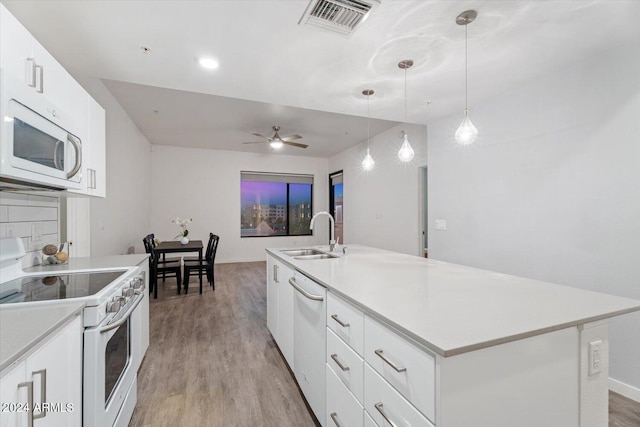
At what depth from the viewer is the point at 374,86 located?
277 cm

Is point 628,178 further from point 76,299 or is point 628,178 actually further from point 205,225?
point 205,225

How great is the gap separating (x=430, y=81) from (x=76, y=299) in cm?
299

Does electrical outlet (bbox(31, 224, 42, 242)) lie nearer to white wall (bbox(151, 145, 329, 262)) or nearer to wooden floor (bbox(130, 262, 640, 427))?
wooden floor (bbox(130, 262, 640, 427))

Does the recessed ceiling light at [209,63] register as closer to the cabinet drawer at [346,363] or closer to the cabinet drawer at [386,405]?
the cabinet drawer at [346,363]

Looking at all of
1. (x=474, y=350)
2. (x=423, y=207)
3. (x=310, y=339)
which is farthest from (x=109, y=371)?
(x=423, y=207)

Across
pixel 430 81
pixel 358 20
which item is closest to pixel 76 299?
pixel 358 20

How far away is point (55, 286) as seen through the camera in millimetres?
1462

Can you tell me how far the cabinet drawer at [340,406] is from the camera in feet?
4.08

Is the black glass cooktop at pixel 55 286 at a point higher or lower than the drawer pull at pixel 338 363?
higher

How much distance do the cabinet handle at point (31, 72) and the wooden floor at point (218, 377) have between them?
77.1 inches

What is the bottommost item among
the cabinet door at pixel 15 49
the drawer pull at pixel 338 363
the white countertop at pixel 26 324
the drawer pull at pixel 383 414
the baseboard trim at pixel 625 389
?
the baseboard trim at pixel 625 389

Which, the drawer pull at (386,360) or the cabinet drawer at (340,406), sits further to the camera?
the cabinet drawer at (340,406)

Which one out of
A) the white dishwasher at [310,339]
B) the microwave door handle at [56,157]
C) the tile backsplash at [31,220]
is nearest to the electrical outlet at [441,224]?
the white dishwasher at [310,339]

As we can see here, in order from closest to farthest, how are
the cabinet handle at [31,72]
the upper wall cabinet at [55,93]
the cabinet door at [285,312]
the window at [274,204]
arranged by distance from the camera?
the upper wall cabinet at [55,93] < the cabinet handle at [31,72] < the cabinet door at [285,312] < the window at [274,204]
